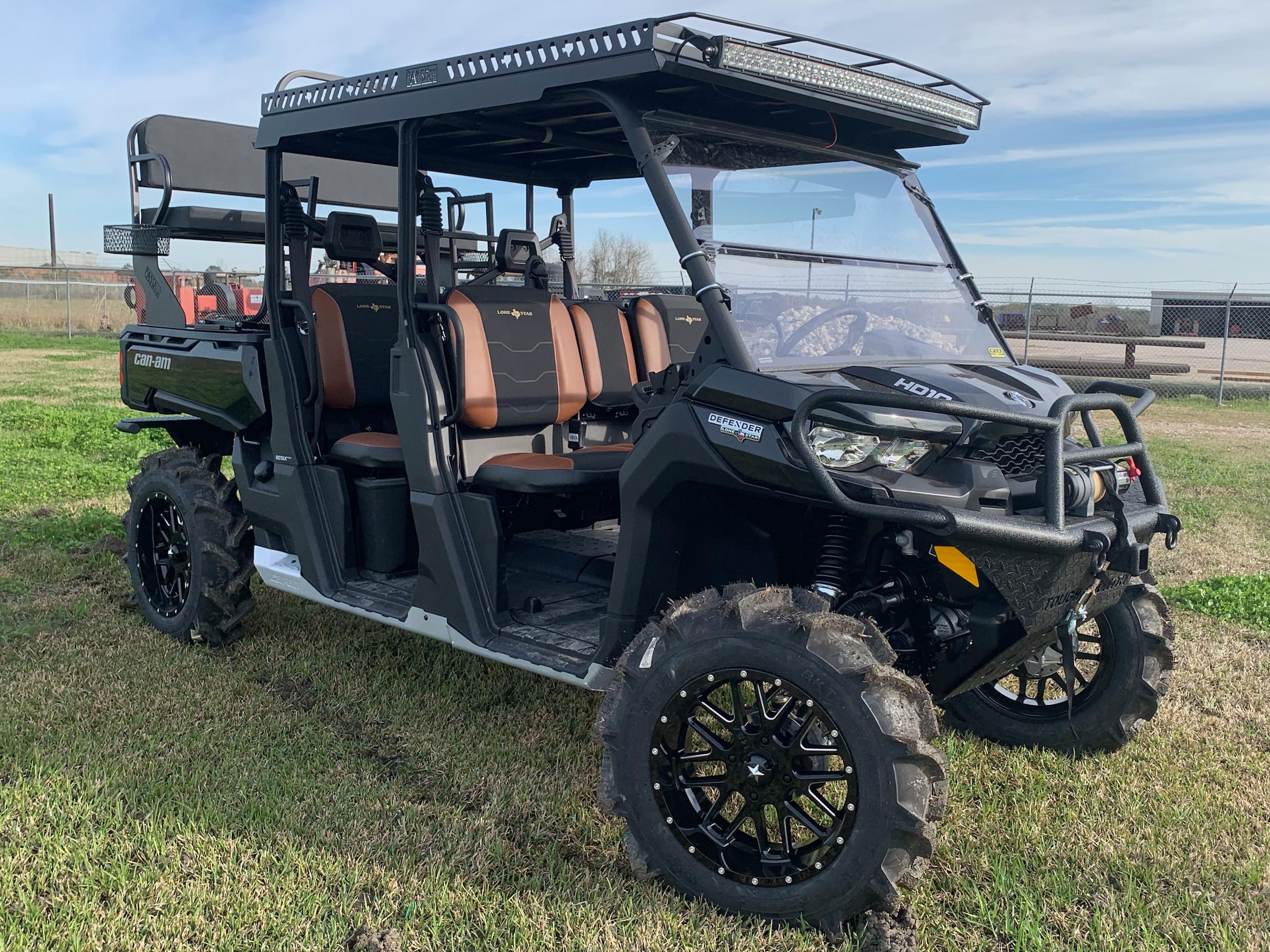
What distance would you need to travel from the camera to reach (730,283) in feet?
11.5

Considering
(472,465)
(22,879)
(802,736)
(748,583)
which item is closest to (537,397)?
(472,465)

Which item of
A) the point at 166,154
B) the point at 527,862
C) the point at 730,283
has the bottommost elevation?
the point at 527,862

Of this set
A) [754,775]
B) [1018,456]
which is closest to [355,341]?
[754,775]

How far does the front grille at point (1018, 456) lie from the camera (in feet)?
10.7

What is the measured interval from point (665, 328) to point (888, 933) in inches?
128

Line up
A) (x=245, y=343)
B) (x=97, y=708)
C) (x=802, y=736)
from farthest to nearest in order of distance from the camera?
(x=245, y=343) → (x=97, y=708) → (x=802, y=736)

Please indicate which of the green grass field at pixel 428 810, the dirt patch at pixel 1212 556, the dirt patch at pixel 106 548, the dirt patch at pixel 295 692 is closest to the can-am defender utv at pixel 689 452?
the green grass field at pixel 428 810

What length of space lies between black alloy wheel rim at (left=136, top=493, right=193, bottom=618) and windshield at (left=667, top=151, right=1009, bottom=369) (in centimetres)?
326

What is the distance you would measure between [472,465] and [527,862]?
1699mm

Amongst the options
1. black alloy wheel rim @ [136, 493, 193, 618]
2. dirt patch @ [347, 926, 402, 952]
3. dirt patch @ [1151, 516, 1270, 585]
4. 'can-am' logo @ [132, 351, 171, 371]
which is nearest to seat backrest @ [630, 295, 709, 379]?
'can-am' logo @ [132, 351, 171, 371]

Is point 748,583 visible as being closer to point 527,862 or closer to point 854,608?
point 854,608

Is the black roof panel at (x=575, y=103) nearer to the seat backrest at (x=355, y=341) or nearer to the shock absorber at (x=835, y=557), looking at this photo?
the seat backrest at (x=355, y=341)

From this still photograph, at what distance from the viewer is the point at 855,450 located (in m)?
3.09

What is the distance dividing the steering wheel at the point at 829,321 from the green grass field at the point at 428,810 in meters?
1.61
